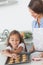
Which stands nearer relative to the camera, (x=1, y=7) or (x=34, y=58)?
(x=34, y=58)

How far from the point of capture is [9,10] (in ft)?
3.03

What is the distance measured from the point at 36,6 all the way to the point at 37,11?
0.10ft

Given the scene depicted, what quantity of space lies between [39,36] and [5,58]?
24 cm

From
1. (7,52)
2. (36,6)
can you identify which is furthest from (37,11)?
(7,52)

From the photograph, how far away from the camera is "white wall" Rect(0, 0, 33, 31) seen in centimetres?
91

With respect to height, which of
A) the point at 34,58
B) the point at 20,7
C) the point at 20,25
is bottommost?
the point at 34,58

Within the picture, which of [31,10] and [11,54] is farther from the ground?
[31,10]

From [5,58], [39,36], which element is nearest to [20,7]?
[39,36]

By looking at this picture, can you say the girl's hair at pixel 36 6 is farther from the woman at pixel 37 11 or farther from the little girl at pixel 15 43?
the little girl at pixel 15 43

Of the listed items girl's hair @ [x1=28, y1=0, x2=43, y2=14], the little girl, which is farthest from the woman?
the little girl

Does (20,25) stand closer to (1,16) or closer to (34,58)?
(1,16)

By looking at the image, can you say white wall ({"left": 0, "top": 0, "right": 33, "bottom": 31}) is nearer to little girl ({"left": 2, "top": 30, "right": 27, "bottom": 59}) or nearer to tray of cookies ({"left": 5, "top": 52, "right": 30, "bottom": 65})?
little girl ({"left": 2, "top": 30, "right": 27, "bottom": 59})

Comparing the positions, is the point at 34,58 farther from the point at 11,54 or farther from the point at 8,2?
the point at 8,2

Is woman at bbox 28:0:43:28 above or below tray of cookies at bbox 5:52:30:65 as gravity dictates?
above
